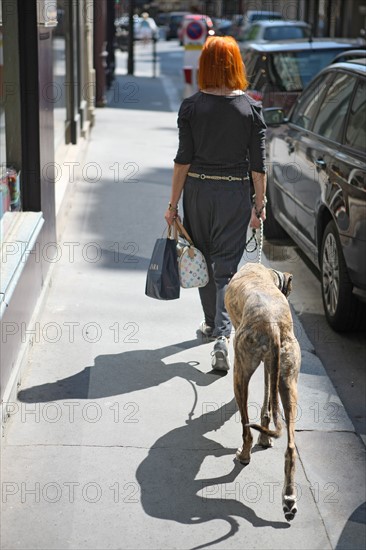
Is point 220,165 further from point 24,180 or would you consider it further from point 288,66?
point 288,66

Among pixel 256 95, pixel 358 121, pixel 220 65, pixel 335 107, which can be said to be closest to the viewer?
pixel 220 65

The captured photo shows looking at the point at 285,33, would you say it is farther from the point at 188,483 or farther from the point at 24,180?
the point at 188,483

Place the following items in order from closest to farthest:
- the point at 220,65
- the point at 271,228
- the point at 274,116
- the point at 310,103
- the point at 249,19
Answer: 1. the point at 220,65
2. the point at 310,103
3. the point at 274,116
4. the point at 271,228
5. the point at 249,19

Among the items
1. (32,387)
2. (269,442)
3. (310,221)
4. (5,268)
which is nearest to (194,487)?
(269,442)

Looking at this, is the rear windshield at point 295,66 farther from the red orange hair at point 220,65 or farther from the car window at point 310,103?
the red orange hair at point 220,65

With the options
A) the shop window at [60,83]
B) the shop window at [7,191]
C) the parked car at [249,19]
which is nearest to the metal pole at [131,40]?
the parked car at [249,19]

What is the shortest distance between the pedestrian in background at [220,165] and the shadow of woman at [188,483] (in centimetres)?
98

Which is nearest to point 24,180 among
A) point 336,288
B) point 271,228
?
point 336,288

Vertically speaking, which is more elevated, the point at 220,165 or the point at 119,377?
the point at 220,165

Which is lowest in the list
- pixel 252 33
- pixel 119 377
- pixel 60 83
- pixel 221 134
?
pixel 119 377

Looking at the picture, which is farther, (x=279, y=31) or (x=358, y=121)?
(x=279, y=31)

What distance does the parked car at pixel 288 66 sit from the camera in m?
12.4

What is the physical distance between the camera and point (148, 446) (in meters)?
5.02

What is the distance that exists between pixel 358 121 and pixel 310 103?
1.59 m
